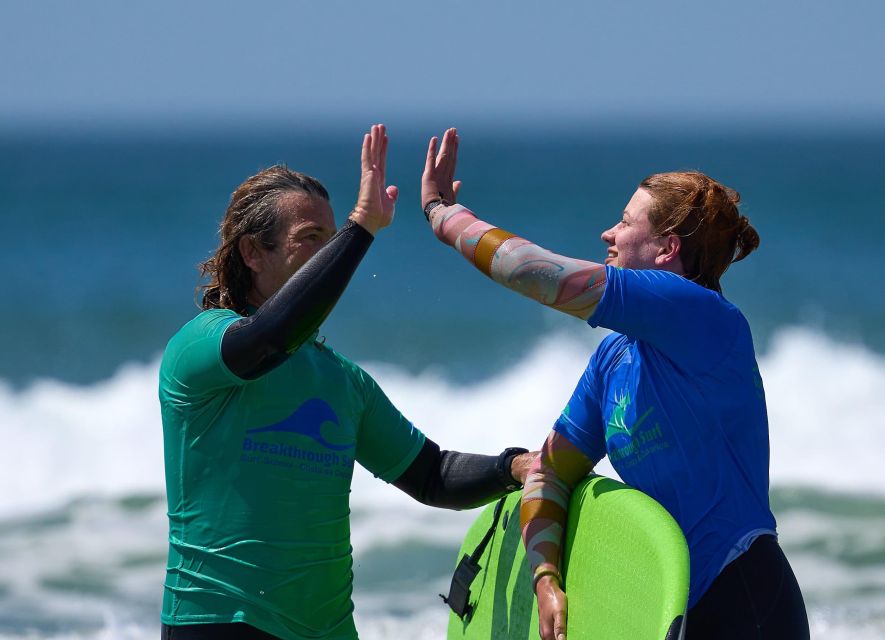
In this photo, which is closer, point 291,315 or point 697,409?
point 697,409

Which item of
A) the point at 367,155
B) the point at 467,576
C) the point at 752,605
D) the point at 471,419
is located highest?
the point at 471,419

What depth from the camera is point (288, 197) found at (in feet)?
10.1

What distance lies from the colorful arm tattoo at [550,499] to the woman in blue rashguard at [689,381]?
0.22 m

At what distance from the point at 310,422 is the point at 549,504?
622mm

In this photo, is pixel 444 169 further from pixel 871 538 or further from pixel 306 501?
pixel 871 538

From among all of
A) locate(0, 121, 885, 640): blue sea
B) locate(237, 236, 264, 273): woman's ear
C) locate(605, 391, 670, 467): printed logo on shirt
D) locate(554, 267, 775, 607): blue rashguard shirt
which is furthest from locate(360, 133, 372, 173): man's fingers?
locate(0, 121, 885, 640): blue sea

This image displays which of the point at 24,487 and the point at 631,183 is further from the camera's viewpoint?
the point at 631,183

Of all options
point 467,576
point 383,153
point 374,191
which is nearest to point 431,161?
point 383,153

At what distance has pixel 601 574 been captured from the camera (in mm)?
2783

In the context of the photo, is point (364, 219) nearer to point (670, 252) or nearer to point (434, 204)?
point (434, 204)

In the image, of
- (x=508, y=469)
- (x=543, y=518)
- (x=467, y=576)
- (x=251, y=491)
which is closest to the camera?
(x=251, y=491)

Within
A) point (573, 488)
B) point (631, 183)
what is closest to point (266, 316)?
point (573, 488)

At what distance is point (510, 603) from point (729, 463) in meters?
0.93

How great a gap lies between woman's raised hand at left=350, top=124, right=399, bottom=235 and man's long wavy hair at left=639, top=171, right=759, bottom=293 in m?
0.61
